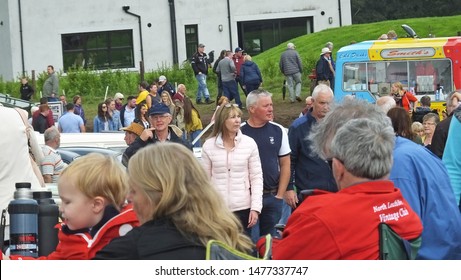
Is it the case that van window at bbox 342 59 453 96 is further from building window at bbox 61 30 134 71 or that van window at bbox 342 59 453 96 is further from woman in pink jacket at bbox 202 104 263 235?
building window at bbox 61 30 134 71

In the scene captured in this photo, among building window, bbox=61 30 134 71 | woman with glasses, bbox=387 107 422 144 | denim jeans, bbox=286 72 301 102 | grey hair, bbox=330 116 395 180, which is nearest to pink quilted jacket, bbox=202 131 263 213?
woman with glasses, bbox=387 107 422 144

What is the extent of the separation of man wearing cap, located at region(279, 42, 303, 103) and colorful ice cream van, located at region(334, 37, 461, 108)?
181 inches

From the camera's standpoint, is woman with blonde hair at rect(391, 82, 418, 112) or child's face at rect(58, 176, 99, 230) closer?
child's face at rect(58, 176, 99, 230)

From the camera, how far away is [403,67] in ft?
96.2

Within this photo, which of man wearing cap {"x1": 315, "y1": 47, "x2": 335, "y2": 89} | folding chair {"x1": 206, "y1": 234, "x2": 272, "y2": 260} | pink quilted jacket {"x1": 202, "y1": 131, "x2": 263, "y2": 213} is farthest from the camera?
man wearing cap {"x1": 315, "y1": 47, "x2": 335, "y2": 89}

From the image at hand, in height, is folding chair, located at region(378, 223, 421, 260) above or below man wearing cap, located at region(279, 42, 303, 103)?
below

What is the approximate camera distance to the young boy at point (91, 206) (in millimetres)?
5141

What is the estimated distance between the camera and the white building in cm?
4900

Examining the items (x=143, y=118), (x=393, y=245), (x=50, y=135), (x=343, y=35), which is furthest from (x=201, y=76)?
(x=393, y=245)

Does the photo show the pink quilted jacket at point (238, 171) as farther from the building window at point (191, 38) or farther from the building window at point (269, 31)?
the building window at point (269, 31)

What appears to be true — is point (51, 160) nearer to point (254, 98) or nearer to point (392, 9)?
point (254, 98)

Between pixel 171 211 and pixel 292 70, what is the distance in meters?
30.5

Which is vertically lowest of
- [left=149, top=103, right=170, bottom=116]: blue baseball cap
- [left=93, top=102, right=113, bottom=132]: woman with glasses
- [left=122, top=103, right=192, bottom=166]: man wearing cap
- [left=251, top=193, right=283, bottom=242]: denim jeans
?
[left=251, top=193, right=283, bottom=242]: denim jeans

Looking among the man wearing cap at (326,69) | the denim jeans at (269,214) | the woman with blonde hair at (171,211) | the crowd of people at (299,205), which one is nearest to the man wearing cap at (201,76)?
the man wearing cap at (326,69)
